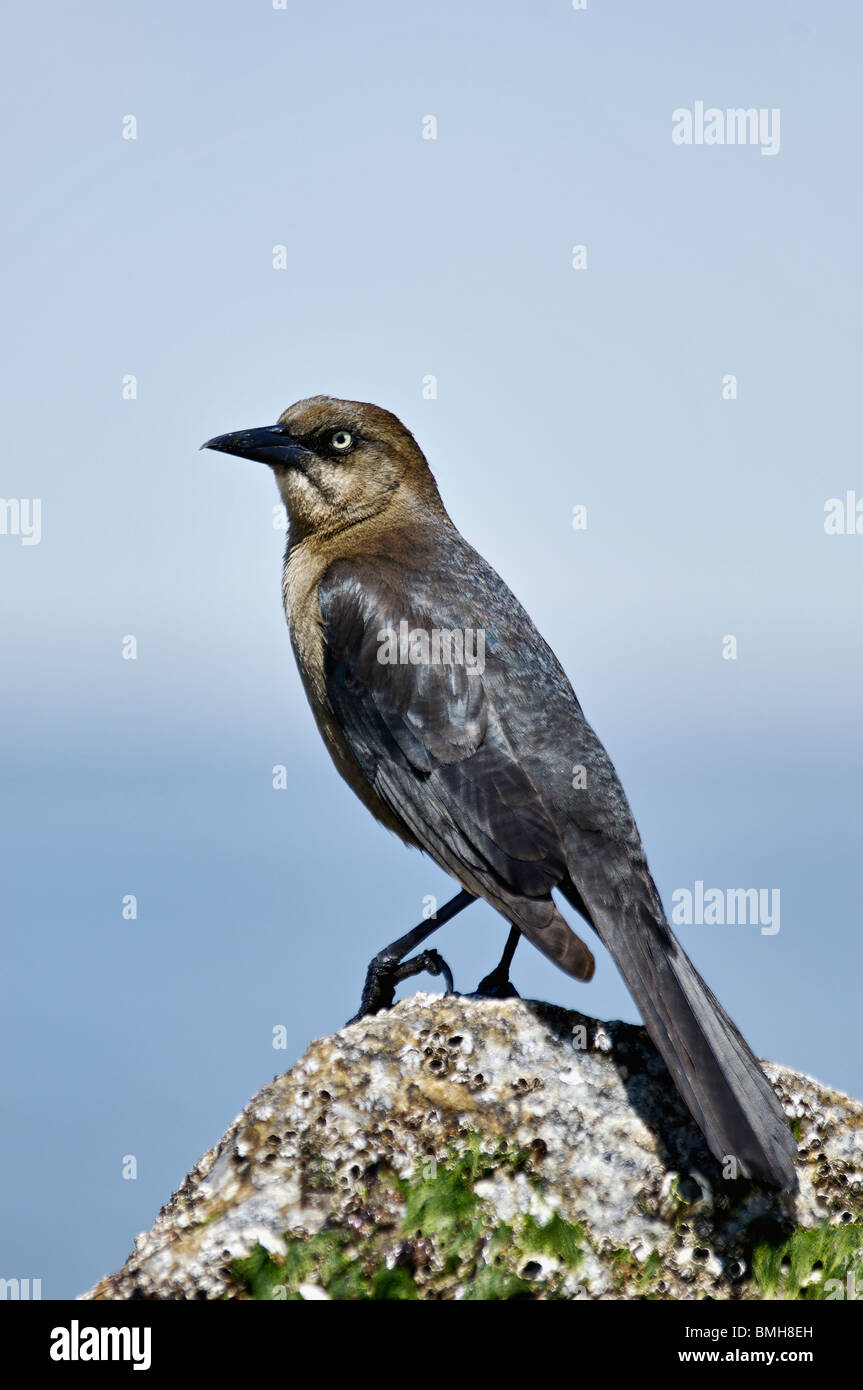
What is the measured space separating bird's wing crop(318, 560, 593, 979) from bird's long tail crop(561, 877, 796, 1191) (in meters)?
0.23

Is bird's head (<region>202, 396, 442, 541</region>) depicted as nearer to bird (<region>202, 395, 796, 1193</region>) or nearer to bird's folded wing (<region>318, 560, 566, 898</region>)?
bird (<region>202, 395, 796, 1193</region>)

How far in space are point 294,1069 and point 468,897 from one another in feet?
4.92

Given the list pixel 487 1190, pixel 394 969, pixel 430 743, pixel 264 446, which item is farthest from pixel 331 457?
pixel 487 1190

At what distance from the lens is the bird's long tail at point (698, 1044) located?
4.57 meters

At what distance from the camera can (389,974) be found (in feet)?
19.9

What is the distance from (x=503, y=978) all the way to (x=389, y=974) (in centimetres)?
52

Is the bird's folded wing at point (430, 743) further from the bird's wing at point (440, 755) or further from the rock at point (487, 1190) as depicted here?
the rock at point (487, 1190)

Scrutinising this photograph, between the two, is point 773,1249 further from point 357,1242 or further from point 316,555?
point 316,555

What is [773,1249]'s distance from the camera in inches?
183

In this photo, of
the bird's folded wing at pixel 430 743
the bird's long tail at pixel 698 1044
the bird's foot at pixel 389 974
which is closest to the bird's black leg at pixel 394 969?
the bird's foot at pixel 389 974

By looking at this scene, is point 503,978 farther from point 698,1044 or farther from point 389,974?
point 698,1044

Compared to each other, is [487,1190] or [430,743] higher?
[430,743]
